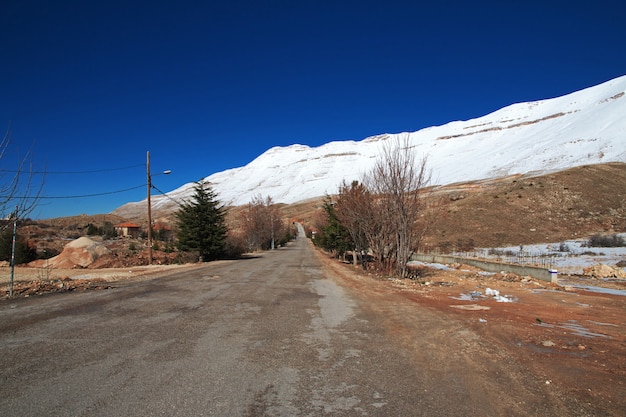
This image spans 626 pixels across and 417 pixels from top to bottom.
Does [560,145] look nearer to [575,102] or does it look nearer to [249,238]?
[575,102]

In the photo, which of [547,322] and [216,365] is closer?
[216,365]

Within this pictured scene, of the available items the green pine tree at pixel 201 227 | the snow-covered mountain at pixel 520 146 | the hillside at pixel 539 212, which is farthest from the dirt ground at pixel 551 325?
the snow-covered mountain at pixel 520 146

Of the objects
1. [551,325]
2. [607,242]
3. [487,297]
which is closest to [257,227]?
[607,242]

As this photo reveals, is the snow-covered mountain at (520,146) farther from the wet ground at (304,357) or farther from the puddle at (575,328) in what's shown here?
the puddle at (575,328)

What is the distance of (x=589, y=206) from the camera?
1647 inches

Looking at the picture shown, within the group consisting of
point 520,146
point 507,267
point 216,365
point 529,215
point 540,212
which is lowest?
point 507,267

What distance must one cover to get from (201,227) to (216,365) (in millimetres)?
23263

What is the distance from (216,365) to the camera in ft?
15.4

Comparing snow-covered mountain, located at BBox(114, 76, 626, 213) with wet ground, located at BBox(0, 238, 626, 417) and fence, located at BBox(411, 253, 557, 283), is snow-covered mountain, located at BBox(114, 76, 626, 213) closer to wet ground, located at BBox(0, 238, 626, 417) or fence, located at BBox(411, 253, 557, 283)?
fence, located at BBox(411, 253, 557, 283)

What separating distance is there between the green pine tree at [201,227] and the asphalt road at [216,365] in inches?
719

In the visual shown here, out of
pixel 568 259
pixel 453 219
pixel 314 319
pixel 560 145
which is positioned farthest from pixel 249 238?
pixel 560 145

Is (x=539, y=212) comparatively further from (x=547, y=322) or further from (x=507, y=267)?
(x=547, y=322)

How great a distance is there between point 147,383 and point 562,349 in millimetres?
5732

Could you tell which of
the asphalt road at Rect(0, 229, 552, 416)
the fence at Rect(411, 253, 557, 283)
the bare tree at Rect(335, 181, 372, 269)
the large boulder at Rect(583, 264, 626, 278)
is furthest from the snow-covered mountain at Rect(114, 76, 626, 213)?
the asphalt road at Rect(0, 229, 552, 416)
